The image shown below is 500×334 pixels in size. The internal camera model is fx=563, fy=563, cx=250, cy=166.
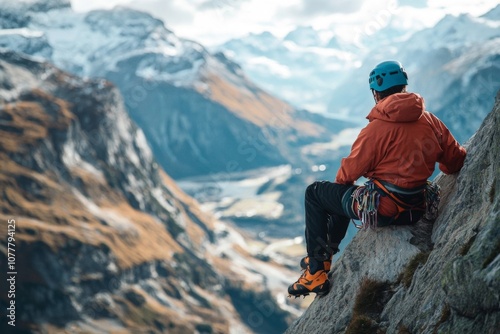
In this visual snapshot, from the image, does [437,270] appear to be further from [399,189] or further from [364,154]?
[364,154]

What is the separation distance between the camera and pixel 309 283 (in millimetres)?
17625

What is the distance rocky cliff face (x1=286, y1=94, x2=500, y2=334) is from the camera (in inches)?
425

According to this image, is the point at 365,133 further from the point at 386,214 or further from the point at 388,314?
the point at 388,314

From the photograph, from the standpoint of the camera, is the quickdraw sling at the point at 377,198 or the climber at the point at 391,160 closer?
the climber at the point at 391,160

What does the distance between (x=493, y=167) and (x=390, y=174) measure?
2572 millimetres

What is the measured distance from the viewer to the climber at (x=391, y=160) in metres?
14.7

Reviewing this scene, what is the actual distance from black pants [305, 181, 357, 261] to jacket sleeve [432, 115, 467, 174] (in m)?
3.05

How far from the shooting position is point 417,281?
13797 mm

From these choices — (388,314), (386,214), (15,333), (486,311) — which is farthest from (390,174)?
(15,333)

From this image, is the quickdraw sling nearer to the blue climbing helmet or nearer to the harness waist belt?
the harness waist belt

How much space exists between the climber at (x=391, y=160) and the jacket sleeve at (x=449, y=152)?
0.10ft

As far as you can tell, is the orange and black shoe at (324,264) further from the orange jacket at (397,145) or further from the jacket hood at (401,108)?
the jacket hood at (401,108)

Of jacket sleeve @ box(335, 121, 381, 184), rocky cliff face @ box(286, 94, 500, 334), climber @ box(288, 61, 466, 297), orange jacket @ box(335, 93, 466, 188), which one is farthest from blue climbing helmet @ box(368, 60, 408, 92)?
rocky cliff face @ box(286, 94, 500, 334)

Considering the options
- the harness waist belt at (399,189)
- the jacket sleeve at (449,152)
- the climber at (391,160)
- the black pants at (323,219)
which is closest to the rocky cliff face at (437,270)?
the jacket sleeve at (449,152)
